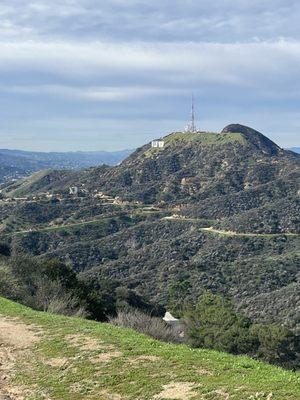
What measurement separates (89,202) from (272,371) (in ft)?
327

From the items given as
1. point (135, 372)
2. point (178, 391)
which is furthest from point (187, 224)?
point (178, 391)

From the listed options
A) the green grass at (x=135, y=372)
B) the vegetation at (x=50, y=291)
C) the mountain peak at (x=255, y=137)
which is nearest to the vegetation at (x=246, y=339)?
the vegetation at (x=50, y=291)

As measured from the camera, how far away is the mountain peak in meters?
146

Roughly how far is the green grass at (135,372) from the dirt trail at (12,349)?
19 cm

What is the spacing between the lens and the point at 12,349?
12.9 m

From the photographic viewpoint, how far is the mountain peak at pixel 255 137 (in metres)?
146

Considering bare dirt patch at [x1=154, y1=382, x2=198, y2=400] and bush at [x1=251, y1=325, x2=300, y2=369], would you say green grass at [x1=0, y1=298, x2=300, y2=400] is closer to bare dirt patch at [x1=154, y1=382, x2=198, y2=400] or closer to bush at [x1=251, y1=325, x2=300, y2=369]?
bare dirt patch at [x1=154, y1=382, x2=198, y2=400]

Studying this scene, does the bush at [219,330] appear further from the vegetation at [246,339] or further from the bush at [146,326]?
the bush at [146,326]

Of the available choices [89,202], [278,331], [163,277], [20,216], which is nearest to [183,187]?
[89,202]

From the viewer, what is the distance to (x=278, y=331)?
27.5m

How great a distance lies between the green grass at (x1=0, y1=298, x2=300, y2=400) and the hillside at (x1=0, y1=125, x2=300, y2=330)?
25.5m

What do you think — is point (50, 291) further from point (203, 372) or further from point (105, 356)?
point (203, 372)

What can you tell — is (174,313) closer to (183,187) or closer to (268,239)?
(268,239)

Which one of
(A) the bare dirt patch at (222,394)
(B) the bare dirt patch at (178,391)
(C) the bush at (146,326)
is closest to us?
(A) the bare dirt patch at (222,394)
